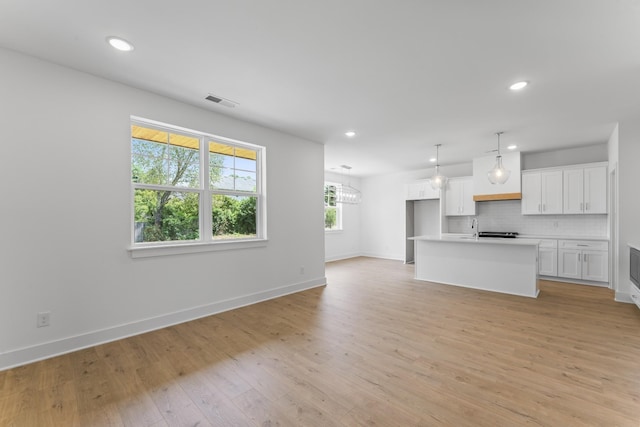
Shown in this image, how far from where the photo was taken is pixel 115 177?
3014 mm

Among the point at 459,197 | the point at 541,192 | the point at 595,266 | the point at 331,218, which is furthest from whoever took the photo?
the point at 331,218

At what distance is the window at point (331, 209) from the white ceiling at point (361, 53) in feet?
14.3

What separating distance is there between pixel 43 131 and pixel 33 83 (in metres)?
0.45

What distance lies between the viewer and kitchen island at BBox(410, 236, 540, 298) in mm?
4531

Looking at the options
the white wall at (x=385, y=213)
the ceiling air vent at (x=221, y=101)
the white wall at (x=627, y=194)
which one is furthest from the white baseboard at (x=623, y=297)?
the ceiling air vent at (x=221, y=101)

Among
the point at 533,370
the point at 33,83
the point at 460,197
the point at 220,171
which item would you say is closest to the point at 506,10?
the point at 533,370

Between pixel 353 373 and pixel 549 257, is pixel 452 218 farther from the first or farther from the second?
pixel 353 373

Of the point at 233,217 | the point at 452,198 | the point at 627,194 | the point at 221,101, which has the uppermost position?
the point at 221,101

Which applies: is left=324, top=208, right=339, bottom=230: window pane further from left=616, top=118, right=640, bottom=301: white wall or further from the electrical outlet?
the electrical outlet

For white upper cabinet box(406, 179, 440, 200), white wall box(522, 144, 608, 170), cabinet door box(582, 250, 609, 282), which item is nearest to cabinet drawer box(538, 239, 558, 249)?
cabinet door box(582, 250, 609, 282)

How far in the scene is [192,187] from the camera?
3.68m

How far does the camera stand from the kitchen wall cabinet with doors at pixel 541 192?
18.6 ft

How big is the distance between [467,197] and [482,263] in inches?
98.9

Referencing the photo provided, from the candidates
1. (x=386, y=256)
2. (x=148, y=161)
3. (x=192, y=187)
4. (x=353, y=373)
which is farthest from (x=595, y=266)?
(x=148, y=161)
